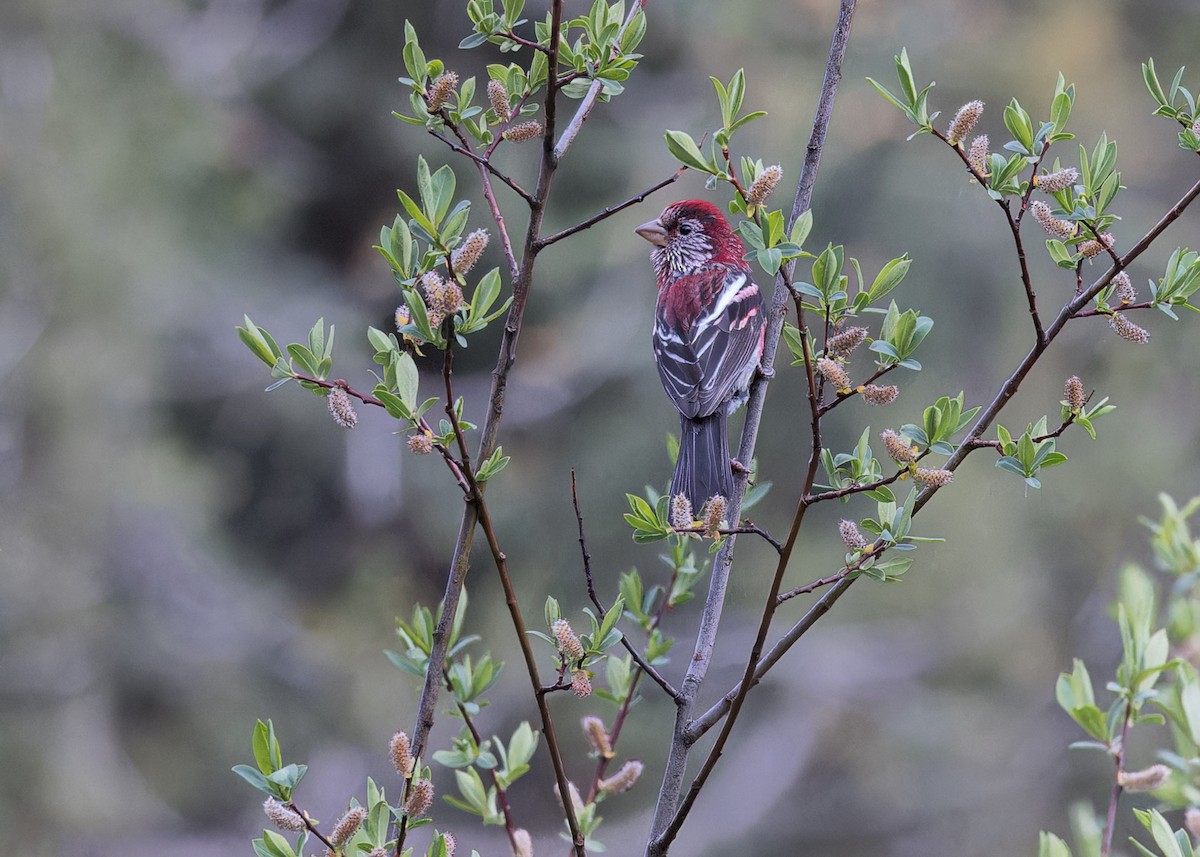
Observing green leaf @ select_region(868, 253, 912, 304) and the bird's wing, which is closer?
green leaf @ select_region(868, 253, 912, 304)

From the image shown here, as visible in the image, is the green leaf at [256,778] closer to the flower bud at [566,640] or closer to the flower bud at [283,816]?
the flower bud at [283,816]

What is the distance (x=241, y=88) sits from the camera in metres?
5.45

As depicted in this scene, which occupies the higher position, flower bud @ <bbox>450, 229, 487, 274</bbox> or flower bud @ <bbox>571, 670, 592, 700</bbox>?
flower bud @ <bbox>450, 229, 487, 274</bbox>

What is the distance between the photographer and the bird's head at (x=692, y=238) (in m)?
2.65

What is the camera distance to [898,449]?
1.04m

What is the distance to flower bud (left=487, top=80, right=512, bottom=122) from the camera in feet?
3.44

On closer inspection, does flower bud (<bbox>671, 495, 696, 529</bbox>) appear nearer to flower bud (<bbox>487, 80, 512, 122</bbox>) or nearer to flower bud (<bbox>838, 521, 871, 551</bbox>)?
flower bud (<bbox>838, 521, 871, 551</bbox>)

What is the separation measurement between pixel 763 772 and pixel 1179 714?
418 cm

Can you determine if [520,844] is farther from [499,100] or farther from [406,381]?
[499,100]

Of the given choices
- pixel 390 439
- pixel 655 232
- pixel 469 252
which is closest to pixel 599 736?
pixel 469 252

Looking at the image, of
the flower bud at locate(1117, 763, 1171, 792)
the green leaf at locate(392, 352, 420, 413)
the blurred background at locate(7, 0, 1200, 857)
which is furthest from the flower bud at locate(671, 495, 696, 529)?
the blurred background at locate(7, 0, 1200, 857)

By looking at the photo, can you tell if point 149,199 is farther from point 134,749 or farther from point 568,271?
point 134,749

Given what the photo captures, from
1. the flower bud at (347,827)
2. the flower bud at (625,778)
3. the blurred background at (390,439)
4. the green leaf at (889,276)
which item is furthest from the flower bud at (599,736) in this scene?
the blurred background at (390,439)

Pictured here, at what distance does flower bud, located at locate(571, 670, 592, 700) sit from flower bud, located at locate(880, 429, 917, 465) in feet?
1.14
